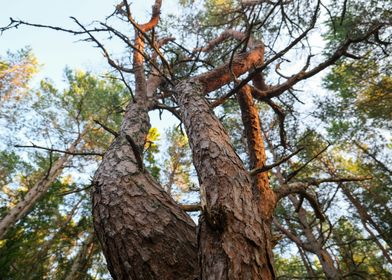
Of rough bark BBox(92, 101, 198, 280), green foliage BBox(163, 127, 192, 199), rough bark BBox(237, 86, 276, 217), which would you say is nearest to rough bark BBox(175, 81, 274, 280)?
rough bark BBox(92, 101, 198, 280)

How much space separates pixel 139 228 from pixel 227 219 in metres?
0.49

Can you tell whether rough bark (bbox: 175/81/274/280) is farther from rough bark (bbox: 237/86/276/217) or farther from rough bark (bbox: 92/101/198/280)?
rough bark (bbox: 237/86/276/217)

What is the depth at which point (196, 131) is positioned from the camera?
2.01 m

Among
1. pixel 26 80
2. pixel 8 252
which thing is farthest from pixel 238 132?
pixel 26 80

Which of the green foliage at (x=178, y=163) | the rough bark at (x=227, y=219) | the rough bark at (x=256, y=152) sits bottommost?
the rough bark at (x=227, y=219)

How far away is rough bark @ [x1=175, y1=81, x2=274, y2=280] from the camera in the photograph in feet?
3.39

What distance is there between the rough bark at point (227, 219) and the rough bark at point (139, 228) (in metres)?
0.20

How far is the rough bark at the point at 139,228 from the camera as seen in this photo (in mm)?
1210

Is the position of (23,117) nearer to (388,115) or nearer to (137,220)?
(137,220)

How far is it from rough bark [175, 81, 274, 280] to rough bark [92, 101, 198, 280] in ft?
0.67

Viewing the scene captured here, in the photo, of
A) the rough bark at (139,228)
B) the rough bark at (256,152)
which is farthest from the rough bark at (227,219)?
the rough bark at (256,152)

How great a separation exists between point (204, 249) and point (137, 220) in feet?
1.49

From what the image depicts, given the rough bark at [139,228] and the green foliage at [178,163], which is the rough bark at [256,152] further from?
the green foliage at [178,163]

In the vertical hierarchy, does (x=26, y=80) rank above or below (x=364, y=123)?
above
